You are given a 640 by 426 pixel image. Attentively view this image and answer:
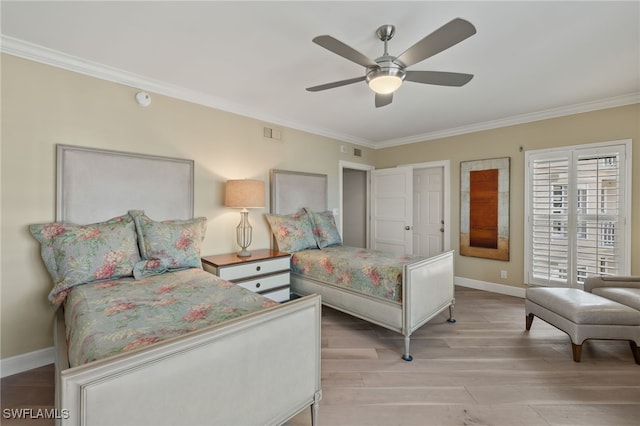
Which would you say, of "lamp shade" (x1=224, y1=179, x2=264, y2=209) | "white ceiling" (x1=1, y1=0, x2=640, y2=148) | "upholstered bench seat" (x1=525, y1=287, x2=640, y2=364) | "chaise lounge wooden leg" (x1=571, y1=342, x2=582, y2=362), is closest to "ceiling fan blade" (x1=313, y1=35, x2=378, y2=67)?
"white ceiling" (x1=1, y1=0, x2=640, y2=148)

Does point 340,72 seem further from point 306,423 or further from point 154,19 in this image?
point 306,423

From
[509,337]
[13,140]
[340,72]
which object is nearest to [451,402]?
[509,337]

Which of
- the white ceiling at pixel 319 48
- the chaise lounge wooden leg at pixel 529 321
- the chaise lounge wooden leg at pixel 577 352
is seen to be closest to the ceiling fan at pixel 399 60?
the white ceiling at pixel 319 48

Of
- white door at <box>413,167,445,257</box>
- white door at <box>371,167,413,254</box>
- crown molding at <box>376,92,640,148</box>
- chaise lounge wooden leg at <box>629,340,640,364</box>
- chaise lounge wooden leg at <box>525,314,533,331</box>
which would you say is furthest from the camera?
white door at <box>371,167,413,254</box>

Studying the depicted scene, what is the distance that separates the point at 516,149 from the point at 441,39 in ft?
10.2

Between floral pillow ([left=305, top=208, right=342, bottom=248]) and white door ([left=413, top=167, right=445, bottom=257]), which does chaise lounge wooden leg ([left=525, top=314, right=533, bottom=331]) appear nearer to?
white door ([left=413, top=167, right=445, bottom=257])

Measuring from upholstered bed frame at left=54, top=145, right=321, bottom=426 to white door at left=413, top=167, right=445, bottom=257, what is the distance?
378 centimetres

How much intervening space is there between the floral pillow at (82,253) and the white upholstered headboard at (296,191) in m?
1.87

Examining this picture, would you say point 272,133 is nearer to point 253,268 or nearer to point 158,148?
point 158,148

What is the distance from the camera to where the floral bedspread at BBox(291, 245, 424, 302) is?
8.13ft

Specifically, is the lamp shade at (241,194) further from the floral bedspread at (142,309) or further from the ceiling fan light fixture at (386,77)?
the ceiling fan light fixture at (386,77)

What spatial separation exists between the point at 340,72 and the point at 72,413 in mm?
2727

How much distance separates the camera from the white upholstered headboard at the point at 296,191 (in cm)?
379

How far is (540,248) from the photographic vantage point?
12.2 feet
